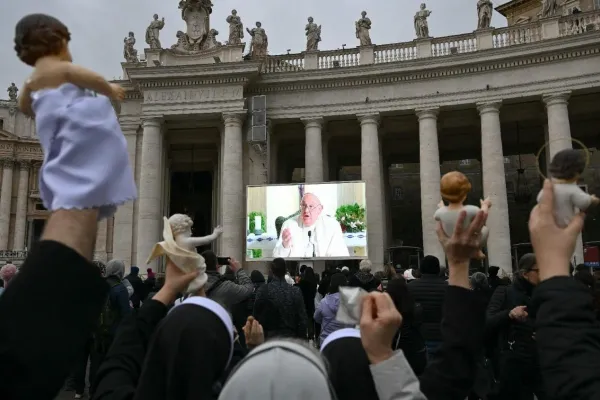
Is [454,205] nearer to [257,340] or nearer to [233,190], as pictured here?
[257,340]

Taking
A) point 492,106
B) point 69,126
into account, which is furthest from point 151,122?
point 69,126

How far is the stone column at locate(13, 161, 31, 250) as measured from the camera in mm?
41000

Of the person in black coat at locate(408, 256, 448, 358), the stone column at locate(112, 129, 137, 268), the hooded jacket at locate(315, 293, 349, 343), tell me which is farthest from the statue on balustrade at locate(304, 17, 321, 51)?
the person in black coat at locate(408, 256, 448, 358)

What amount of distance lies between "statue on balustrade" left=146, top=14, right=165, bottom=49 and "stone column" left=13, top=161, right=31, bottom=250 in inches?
859

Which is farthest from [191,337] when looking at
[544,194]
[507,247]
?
[507,247]

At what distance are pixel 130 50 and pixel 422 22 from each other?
14179 millimetres

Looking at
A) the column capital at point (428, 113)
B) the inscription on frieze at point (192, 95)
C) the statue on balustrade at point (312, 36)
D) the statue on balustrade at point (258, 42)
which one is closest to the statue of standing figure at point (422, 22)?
the column capital at point (428, 113)

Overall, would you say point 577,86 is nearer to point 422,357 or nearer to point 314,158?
point 314,158

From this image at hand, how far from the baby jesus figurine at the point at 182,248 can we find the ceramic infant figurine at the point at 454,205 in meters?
1.40

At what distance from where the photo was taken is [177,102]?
24719 mm

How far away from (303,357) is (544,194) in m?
0.93

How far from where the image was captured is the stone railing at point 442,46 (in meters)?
22.8

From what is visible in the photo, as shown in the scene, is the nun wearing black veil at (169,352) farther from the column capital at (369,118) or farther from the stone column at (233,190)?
the column capital at (369,118)

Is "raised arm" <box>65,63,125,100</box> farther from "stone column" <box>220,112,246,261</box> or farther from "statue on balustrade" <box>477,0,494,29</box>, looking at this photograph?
"statue on balustrade" <box>477,0,494,29</box>
